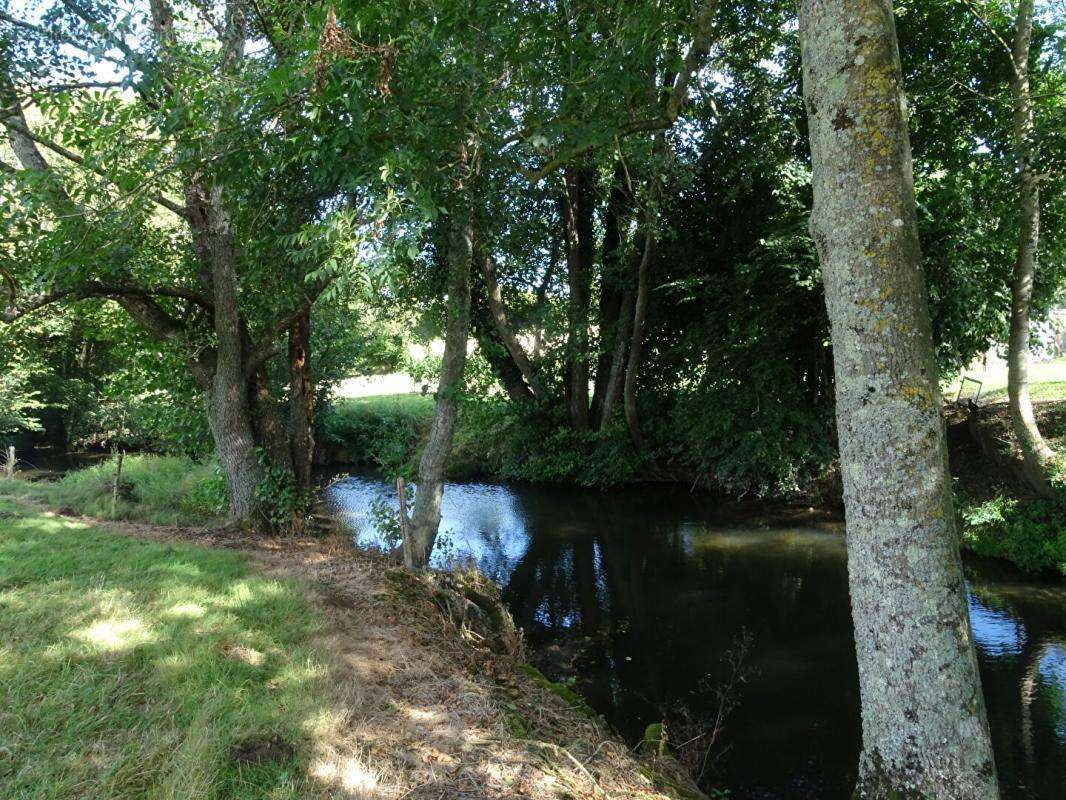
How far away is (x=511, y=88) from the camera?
6406mm

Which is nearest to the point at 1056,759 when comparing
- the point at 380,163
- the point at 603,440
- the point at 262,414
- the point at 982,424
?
the point at 380,163

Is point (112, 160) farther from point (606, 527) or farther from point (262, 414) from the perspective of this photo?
point (606, 527)

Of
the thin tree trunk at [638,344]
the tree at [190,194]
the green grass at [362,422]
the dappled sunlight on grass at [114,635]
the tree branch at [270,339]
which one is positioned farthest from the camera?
the green grass at [362,422]

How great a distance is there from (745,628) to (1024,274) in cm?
680

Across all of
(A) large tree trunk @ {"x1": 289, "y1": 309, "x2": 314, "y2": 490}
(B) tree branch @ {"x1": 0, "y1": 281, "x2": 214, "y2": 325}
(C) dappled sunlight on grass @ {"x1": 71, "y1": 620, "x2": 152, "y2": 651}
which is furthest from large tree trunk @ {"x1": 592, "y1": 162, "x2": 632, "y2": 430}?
(C) dappled sunlight on grass @ {"x1": 71, "y1": 620, "x2": 152, "y2": 651}

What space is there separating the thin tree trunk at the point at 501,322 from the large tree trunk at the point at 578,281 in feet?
3.54

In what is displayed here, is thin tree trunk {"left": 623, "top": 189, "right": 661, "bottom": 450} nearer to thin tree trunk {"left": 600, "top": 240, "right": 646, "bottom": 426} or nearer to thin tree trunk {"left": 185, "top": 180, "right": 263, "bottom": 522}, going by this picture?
thin tree trunk {"left": 600, "top": 240, "right": 646, "bottom": 426}

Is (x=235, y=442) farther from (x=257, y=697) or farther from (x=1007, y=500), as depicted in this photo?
(x=1007, y=500)

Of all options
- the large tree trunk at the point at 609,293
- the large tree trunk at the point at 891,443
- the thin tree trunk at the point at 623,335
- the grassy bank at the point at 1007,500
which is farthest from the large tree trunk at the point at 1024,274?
the large tree trunk at the point at 891,443

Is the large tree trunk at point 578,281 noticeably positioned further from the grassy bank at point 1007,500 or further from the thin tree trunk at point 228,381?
the thin tree trunk at point 228,381

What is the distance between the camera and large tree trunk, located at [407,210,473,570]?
28.4 ft

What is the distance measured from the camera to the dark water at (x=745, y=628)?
5527mm

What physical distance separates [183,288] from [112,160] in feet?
12.8

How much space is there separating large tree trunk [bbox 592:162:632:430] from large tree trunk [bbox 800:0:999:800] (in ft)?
35.8
